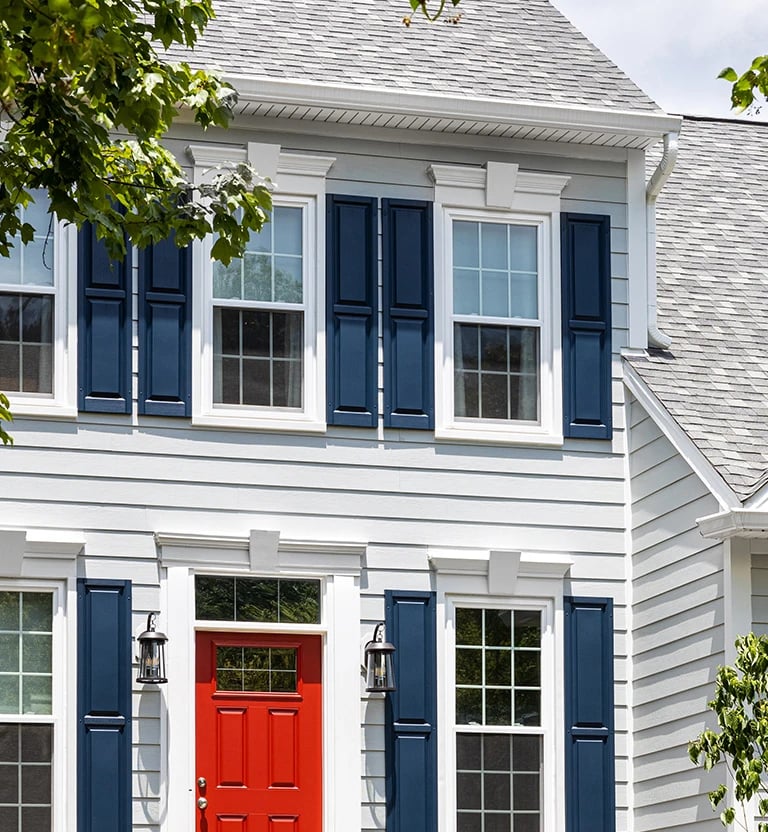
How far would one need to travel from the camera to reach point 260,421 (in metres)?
11.9

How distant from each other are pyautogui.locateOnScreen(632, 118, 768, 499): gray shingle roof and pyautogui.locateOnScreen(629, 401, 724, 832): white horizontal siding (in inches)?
11.6

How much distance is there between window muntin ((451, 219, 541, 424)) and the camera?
12406mm

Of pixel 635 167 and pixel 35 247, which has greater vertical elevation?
pixel 635 167

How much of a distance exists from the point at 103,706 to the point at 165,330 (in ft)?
8.11

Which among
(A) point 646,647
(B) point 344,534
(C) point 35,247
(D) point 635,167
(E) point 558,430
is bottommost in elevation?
(A) point 646,647

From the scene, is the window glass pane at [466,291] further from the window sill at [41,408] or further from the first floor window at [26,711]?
the first floor window at [26,711]

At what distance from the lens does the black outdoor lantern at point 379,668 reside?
11.6 m

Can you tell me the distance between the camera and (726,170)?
51.2 ft

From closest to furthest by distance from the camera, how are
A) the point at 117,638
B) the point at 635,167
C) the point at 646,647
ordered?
1. the point at 117,638
2. the point at 646,647
3. the point at 635,167

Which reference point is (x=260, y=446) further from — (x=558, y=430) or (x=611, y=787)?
(x=611, y=787)

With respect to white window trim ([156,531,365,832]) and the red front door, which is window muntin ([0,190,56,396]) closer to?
white window trim ([156,531,365,832])

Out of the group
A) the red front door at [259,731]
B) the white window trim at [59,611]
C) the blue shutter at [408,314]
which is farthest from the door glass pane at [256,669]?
the blue shutter at [408,314]

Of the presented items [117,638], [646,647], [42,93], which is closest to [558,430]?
[646,647]

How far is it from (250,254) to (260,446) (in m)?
1.32
